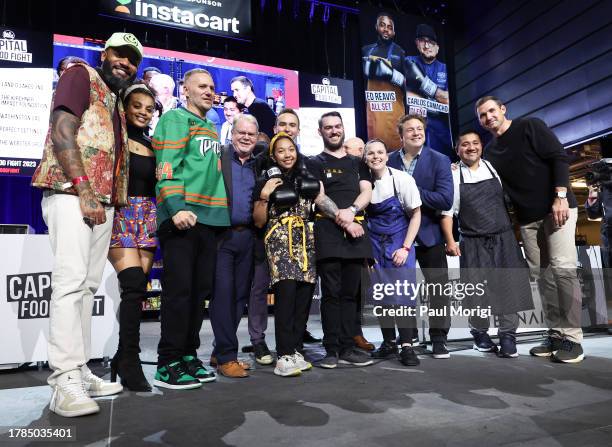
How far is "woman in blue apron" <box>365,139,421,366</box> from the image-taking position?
2.87 meters

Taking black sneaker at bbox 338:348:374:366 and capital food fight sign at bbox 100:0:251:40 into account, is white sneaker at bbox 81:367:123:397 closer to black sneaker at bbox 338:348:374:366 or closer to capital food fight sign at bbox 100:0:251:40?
black sneaker at bbox 338:348:374:366

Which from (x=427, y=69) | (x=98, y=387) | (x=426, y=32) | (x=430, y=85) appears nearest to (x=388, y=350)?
(x=98, y=387)

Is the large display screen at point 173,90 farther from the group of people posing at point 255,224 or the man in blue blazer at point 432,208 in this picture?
the group of people posing at point 255,224

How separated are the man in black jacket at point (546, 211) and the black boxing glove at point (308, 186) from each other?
1.34 m

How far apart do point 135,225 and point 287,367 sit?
100 cm

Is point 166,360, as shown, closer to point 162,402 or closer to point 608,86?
point 162,402

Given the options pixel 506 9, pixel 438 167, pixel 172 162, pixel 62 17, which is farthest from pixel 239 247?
pixel 506 9

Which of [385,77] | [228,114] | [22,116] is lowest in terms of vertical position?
[22,116]

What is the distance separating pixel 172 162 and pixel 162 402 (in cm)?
102

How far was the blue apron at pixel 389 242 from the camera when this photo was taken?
2875 millimetres

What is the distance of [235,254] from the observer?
2656 millimetres

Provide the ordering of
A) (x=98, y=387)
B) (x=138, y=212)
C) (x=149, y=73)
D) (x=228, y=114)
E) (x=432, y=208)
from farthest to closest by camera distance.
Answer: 1. (x=228, y=114)
2. (x=149, y=73)
3. (x=432, y=208)
4. (x=138, y=212)
5. (x=98, y=387)

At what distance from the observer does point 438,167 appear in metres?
3.14

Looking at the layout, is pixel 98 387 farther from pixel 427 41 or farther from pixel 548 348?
pixel 427 41
